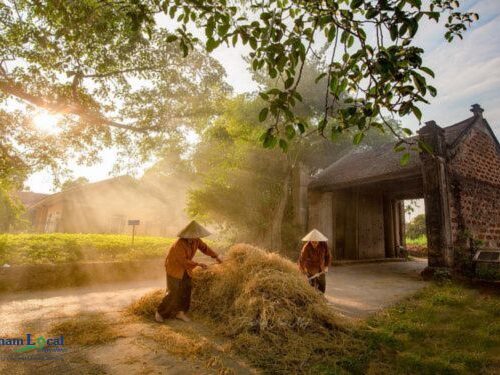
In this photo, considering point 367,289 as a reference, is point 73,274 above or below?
above

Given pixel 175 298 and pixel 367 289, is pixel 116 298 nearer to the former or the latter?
pixel 175 298

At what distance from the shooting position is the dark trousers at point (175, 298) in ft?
16.1

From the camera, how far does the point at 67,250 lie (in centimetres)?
942

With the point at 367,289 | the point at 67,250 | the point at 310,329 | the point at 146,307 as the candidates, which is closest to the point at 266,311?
the point at 310,329

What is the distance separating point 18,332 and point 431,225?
10.8m

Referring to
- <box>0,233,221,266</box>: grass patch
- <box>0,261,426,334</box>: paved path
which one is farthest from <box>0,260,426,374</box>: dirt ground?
<box>0,233,221,266</box>: grass patch

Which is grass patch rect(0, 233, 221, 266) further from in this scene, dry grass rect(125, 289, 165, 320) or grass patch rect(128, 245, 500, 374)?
grass patch rect(128, 245, 500, 374)

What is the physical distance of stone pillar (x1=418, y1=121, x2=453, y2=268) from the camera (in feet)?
29.7

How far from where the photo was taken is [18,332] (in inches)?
164

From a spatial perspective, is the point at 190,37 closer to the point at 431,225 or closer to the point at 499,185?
the point at 431,225

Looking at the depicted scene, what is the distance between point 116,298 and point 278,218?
852cm

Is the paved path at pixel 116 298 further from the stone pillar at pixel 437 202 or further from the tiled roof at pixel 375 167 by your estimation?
the tiled roof at pixel 375 167

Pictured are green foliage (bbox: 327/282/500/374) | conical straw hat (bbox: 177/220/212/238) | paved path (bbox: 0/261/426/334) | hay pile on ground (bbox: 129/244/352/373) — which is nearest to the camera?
green foliage (bbox: 327/282/500/374)

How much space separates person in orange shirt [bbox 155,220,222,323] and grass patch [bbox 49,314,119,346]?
2.75ft
